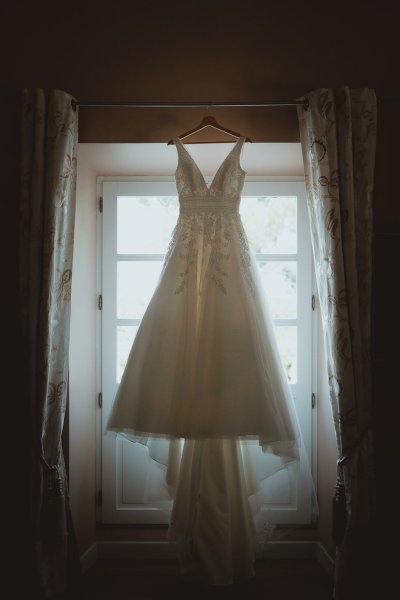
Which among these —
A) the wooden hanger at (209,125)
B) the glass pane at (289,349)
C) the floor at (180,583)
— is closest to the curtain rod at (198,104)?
the wooden hanger at (209,125)

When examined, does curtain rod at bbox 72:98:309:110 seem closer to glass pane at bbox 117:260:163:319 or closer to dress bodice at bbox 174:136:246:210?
dress bodice at bbox 174:136:246:210

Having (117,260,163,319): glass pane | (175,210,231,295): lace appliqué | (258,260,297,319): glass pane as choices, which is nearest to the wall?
(175,210,231,295): lace appliqué

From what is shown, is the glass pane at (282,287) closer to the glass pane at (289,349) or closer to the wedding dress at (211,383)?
the glass pane at (289,349)

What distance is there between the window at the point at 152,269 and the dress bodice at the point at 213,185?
0.54 meters

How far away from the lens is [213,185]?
1.76 meters

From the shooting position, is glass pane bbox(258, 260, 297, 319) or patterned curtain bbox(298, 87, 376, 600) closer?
patterned curtain bbox(298, 87, 376, 600)

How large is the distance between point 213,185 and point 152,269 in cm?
70

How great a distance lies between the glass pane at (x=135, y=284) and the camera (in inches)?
91.1

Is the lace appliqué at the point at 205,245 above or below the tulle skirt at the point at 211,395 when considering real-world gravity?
above

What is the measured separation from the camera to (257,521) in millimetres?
1730

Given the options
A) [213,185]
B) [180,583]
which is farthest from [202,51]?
[180,583]

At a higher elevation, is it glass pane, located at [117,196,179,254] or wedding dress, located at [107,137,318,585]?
glass pane, located at [117,196,179,254]

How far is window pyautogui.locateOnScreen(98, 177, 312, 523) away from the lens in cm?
228

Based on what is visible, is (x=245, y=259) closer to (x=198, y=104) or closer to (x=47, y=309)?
(x=198, y=104)
